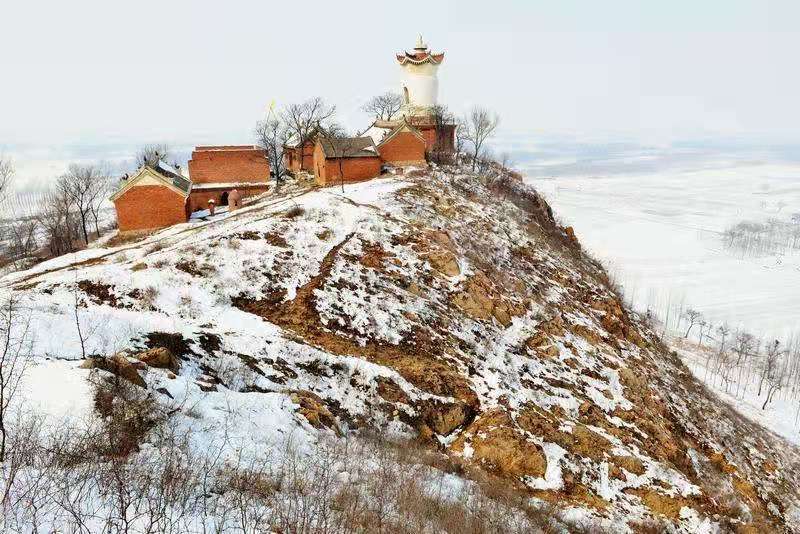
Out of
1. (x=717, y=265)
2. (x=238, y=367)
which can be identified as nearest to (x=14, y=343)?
(x=238, y=367)

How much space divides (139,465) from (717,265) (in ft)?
390

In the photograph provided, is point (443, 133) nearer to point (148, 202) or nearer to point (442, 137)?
point (442, 137)

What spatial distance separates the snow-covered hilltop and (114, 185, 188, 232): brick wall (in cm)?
231

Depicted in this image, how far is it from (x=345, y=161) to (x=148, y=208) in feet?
44.9

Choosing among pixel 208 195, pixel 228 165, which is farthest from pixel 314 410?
pixel 228 165

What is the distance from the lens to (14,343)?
11.3 m

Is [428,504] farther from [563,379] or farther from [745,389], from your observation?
[745,389]

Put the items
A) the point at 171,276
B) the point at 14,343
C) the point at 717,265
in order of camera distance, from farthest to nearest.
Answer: the point at 717,265, the point at 171,276, the point at 14,343

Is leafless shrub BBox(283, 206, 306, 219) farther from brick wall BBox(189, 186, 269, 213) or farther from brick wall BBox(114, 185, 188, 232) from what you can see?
brick wall BBox(189, 186, 269, 213)

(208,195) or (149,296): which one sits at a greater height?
(208,195)

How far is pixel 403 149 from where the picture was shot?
39000 millimetres

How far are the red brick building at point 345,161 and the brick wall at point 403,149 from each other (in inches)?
72.7

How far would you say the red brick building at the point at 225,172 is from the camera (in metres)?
36.9

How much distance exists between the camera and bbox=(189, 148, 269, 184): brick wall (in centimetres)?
3769
